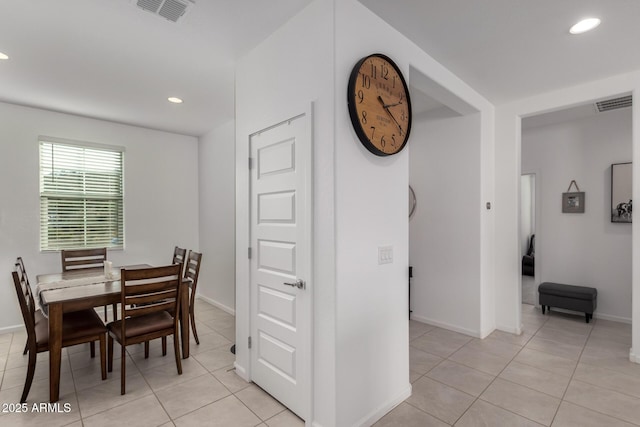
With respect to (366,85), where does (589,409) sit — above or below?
below

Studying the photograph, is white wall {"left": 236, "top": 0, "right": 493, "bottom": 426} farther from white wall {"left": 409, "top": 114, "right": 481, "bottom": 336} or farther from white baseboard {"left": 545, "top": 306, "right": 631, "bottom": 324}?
white baseboard {"left": 545, "top": 306, "right": 631, "bottom": 324}

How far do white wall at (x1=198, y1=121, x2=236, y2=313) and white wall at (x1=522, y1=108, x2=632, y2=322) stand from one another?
4.52m

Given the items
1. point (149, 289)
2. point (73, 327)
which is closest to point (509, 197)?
point (149, 289)

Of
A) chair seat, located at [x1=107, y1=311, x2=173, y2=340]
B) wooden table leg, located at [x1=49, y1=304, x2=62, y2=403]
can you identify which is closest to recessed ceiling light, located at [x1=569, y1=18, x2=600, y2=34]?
chair seat, located at [x1=107, y1=311, x2=173, y2=340]

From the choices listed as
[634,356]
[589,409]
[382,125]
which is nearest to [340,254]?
[382,125]

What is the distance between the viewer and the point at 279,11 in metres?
2.11

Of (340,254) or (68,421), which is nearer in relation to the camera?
(340,254)

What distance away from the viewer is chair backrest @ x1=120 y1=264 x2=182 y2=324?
2.42 metres

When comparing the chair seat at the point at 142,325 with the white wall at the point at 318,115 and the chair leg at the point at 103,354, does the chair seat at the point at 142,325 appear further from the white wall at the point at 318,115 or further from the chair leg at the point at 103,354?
the white wall at the point at 318,115

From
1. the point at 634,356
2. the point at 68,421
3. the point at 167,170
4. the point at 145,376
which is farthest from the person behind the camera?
the point at 167,170

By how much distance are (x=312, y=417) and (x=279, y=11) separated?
2.66 metres

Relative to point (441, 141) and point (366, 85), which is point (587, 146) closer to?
point (441, 141)

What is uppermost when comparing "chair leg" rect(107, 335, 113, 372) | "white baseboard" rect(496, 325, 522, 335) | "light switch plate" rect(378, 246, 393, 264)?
"light switch plate" rect(378, 246, 393, 264)

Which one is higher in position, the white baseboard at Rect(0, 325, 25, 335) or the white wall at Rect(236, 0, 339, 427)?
the white wall at Rect(236, 0, 339, 427)
